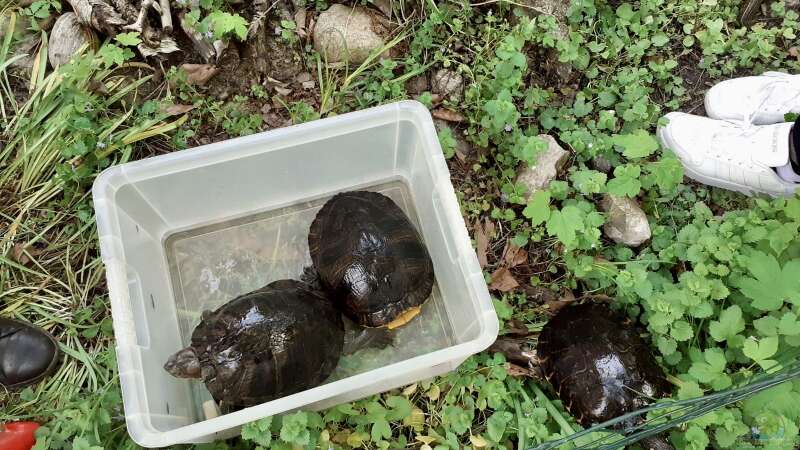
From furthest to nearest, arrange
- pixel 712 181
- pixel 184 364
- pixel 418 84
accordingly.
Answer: pixel 418 84, pixel 712 181, pixel 184 364

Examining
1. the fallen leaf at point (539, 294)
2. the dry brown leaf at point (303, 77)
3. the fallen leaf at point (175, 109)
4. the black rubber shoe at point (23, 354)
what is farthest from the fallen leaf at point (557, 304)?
the black rubber shoe at point (23, 354)

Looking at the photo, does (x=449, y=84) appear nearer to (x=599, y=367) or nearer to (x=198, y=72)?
(x=198, y=72)

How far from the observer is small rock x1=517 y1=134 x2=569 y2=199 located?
258 cm

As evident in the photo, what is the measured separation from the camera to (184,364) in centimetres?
201

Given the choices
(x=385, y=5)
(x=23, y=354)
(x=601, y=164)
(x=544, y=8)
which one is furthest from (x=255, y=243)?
(x=544, y=8)

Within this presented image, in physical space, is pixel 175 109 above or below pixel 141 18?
below

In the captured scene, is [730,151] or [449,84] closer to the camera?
[730,151]

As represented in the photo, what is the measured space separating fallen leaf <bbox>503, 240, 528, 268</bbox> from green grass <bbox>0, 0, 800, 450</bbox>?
0.12 ft

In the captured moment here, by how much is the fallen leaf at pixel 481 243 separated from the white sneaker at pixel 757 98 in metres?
1.28

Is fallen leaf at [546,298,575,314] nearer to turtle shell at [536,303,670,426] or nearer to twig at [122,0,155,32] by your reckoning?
turtle shell at [536,303,670,426]

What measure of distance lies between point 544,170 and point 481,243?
0.43 meters

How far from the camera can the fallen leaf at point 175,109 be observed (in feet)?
8.53

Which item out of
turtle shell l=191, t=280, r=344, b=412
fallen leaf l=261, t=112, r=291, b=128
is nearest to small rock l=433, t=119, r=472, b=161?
fallen leaf l=261, t=112, r=291, b=128

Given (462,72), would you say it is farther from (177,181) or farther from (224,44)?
(177,181)
